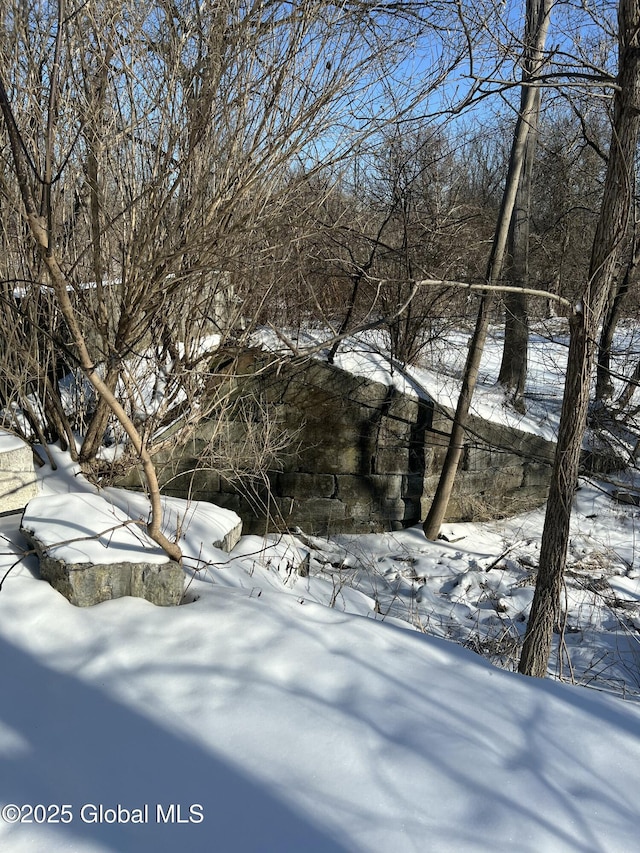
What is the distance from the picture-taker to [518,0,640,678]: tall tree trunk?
3.19 meters

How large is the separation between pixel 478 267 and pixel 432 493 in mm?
2809

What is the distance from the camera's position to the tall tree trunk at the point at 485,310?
248 inches

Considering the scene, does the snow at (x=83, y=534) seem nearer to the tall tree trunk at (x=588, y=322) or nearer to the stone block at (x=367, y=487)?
the tall tree trunk at (x=588, y=322)

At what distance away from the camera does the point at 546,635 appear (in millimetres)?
3504

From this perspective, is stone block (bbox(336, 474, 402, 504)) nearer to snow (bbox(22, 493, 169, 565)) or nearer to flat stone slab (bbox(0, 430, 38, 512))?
flat stone slab (bbox(0, 430, 38, 512))

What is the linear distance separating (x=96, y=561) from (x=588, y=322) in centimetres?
264

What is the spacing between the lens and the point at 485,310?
6434 mm

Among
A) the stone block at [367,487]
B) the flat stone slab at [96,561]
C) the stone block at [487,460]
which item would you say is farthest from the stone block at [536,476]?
the flat stone slab at [96,561]

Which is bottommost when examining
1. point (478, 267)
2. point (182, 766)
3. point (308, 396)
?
point (182, 766)

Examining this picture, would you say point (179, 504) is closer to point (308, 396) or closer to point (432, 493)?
point (308, 396)

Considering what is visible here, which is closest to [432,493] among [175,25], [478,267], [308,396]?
[308,396]

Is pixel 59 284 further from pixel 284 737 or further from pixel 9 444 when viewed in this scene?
pixel 284 737

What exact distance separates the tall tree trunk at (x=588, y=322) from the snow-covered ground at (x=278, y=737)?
1.02 meters

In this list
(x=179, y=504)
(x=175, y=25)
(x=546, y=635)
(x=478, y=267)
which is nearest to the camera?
(x=546, y=635)
